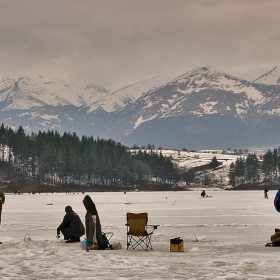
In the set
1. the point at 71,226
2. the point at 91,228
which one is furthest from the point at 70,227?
the point at 91,228

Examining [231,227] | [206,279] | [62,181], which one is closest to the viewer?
[206,279]

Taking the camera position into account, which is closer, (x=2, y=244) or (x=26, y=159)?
(x=2, y=244)

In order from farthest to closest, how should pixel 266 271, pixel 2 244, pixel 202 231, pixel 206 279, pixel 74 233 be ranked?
pixel 202 231 < pixel 74 233 < pixel 2 244 < pixel 266 271 < pixel 206 279

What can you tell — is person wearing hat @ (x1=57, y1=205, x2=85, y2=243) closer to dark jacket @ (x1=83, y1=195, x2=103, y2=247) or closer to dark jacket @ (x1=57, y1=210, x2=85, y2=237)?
dark jacket @ (x1=57, y1=210, x2=85, y2=237)

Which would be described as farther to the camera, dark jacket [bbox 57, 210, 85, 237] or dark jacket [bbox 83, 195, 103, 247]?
dark jacket [bbox 57, 210, 85, 237]

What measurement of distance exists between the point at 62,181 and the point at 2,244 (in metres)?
171

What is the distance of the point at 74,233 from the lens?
24.7 metres

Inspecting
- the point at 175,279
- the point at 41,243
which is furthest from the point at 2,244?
the point at 175,279

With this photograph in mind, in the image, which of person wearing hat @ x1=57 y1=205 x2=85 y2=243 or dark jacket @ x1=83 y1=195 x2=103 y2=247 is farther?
person wearing hat @ x1=57 y1=205 x2=85 y2=243

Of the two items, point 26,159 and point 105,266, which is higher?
point 26,159

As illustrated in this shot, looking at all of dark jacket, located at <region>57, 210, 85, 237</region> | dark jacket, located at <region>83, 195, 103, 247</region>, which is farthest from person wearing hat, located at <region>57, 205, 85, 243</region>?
dark jacket, located at <region>83, 195, 103, 247</region>

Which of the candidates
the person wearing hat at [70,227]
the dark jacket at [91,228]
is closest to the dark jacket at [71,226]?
the person wearing hat at [70,227]

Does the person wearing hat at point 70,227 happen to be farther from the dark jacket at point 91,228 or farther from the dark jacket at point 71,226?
the dark jacket at point 91,228

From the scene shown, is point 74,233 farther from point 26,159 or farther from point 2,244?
point 26,159
